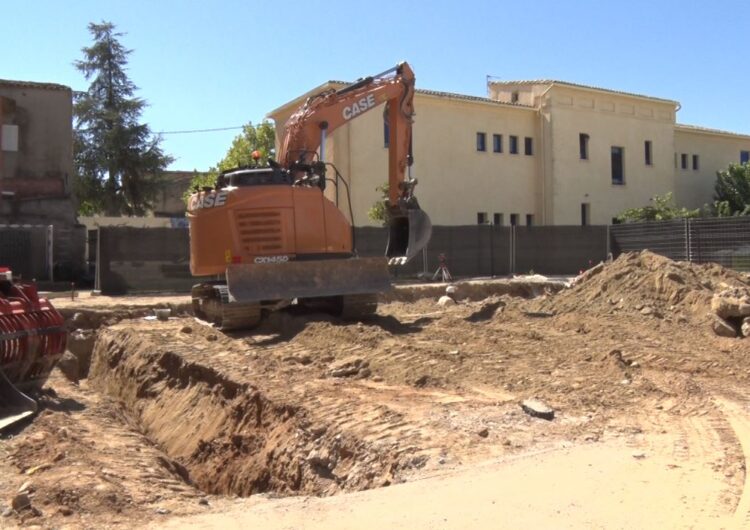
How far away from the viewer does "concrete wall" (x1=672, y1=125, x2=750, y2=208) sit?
43.4m

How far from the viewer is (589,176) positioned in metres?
38.3

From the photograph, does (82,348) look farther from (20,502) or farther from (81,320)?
(20,502)

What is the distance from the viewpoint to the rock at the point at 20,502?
207 inches

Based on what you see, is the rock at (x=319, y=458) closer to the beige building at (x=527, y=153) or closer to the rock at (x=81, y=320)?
the rock at (x=81, y=320)

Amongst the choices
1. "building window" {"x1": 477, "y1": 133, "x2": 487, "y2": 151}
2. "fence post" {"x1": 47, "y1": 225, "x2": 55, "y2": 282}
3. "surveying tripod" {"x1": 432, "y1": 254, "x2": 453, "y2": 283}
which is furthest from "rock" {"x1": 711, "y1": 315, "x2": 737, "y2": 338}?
"building window" {"x1": 477, "y1": 133, "x2": 487, "y2": 151}

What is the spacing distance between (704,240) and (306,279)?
1730 centimetres

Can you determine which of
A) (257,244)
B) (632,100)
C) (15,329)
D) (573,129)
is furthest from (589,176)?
(15,329)

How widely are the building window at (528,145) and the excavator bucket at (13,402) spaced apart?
31680 millimetres

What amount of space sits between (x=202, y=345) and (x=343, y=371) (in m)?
3.58

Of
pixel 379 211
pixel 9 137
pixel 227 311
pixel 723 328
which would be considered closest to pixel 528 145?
pixel 379 211

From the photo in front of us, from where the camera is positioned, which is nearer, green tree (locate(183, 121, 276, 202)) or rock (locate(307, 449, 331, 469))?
rock (locate(307, 449, 331, 469))

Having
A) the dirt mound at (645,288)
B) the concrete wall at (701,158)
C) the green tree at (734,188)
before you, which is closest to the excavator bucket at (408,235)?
the dirt mound at (645,288)

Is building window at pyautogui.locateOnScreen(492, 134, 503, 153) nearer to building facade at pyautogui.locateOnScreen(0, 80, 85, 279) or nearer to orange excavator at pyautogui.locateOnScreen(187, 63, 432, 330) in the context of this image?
building facade at pyautogui.locateOnScreen(0, 80, 85, 279)

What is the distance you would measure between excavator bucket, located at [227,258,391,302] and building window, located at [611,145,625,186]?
95.8 feet
